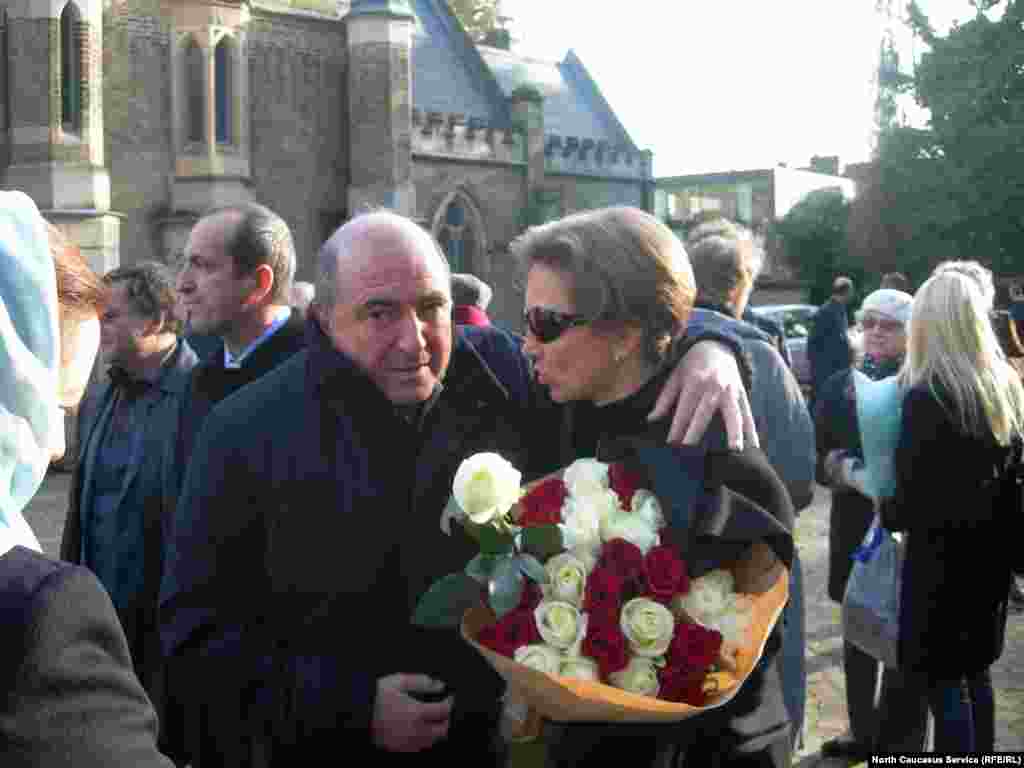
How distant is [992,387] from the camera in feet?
13.4

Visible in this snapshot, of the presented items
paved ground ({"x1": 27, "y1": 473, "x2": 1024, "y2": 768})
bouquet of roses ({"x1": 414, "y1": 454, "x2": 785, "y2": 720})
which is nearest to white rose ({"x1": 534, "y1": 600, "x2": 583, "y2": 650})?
bouquet of roses ({"x1": 414, "y1": 454, "x2": 785, "y2": 720})

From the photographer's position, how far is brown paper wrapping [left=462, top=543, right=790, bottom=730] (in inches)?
77.3

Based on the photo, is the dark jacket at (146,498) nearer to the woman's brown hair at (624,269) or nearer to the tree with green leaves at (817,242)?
the woman's brown hair at (624,269)

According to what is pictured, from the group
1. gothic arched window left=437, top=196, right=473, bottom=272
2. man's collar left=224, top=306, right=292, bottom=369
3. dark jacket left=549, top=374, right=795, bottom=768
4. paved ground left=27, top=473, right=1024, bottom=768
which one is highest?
gothic arched window left=437, top=196, right=473, bottom=272

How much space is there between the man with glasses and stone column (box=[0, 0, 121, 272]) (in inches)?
634

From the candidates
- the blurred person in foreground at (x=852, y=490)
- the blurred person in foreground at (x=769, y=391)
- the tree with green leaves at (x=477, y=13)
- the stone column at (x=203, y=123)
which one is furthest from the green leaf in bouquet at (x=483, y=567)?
the tree with green leaves at (x=477, y=13)

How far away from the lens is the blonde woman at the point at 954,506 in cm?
406

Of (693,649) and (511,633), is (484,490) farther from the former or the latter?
(693,649)

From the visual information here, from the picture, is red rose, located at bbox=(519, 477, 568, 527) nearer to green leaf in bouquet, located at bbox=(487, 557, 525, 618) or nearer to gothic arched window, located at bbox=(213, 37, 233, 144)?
green leaf in bouquet, located at bbox=(487, 557, 525, 618)

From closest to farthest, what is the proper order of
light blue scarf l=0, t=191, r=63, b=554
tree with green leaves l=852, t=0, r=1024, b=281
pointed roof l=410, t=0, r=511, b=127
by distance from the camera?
1. light blue scarf l=0, t=191, r=63, b=554
2. tree with green leaves l=852, t=0, r=1024, b=281
3. pointed roof l=410, t=0, r=511, b=127

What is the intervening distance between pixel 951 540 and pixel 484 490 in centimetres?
260

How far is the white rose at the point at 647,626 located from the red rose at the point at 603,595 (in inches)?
0.9

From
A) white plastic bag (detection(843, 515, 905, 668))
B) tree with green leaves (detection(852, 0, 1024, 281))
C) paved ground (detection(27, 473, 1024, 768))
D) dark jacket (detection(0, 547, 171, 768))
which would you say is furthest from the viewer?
tree with green leaves (detection(852, 0, 1024, 281))

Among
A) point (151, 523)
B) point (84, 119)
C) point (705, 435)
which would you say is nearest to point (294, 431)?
point (705, 435)
